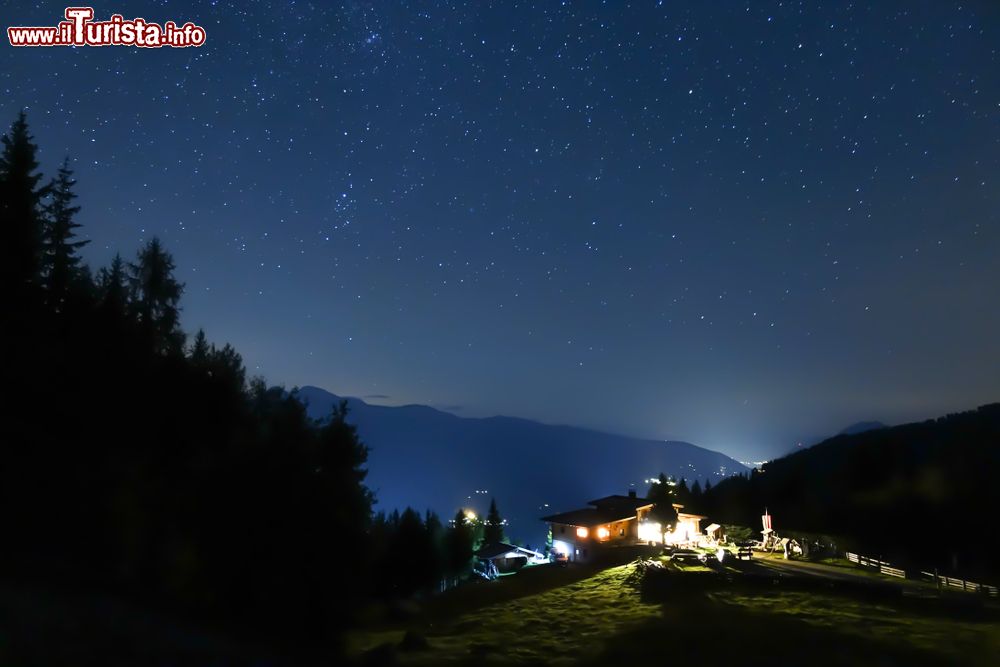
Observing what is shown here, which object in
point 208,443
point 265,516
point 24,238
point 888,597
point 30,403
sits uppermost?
point 24,238

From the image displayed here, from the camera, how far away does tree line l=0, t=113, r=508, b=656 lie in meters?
16.3

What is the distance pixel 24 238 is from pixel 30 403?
34.7 ft

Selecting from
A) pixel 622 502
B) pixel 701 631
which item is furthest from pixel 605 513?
pixel 701 631

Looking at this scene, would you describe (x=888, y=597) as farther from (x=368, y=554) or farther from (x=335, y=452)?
(x=335, y=452)

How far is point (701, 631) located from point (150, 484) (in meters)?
21.9

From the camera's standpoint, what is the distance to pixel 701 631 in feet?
74.3

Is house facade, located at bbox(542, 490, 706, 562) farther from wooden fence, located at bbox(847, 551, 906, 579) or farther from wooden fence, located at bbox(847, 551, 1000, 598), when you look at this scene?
wooden fence, located at bbox(847, 551, 1000, 598)

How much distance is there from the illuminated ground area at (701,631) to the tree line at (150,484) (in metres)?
4.01

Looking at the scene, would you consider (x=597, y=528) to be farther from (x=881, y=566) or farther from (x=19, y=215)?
(x=19, y=215)

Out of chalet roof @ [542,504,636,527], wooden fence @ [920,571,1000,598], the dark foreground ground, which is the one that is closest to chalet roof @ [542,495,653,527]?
chalet roof @ [542,504,636,527]

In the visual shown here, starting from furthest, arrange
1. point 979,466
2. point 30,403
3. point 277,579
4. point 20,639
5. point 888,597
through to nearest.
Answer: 1. point 979,466
2. point 888,597
3. point 30,403
4. point 277,579
5. point 20,639

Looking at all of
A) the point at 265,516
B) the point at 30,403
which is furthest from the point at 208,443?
the point at 265,516

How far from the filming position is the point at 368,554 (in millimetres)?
18078

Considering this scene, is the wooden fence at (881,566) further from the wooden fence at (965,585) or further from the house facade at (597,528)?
the house facade at (597,528)
